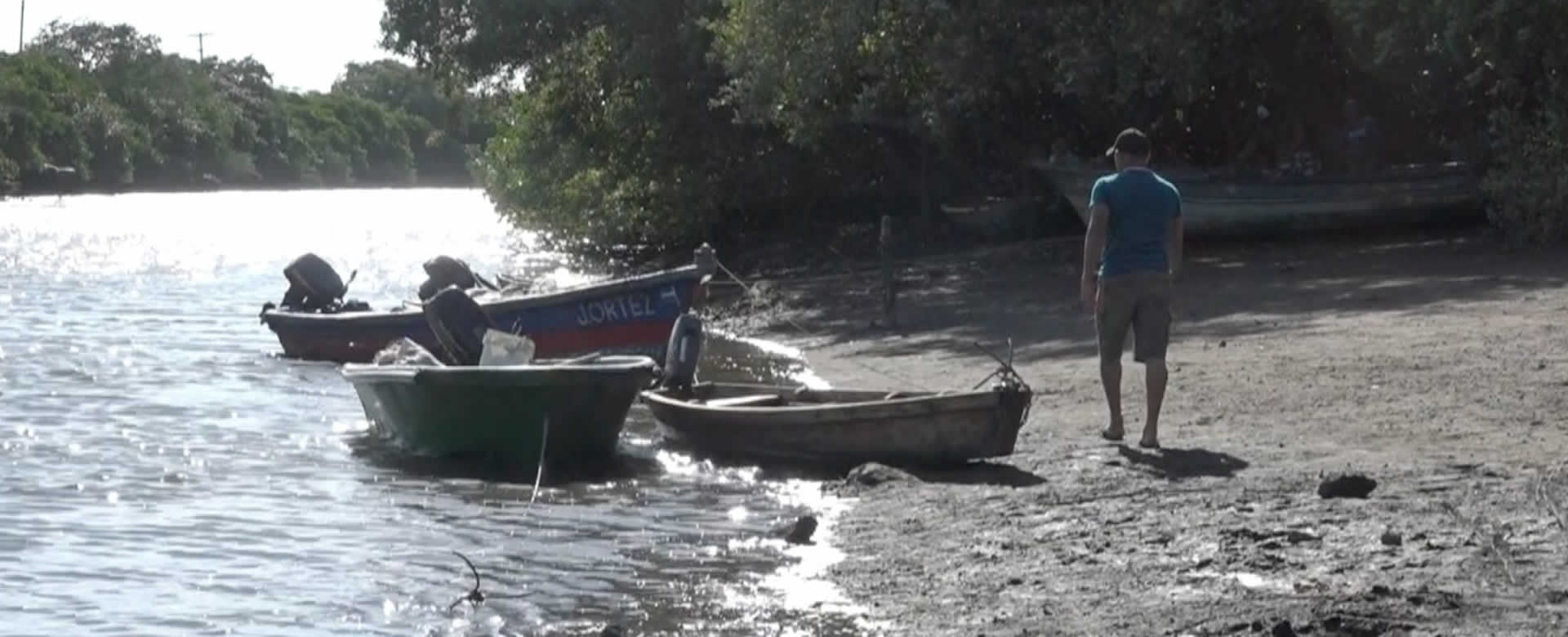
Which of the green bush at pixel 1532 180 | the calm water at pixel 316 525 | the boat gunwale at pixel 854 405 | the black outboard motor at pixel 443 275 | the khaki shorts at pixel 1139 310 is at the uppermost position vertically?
the green bush at pixel 1532 180

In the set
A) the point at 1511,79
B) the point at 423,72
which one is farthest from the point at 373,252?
the point at 1511,79

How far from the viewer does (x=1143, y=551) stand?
9969 mm

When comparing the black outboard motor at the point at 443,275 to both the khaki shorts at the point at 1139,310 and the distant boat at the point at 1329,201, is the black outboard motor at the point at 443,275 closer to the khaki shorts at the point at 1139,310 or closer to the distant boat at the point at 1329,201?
the distant boat at the point at 1329,201

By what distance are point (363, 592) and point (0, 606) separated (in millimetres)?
1625

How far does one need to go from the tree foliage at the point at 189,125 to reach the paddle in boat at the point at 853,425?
89715mm

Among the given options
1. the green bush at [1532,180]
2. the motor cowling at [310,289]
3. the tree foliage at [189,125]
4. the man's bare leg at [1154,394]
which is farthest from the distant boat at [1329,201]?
the tree foliage at [189,125]

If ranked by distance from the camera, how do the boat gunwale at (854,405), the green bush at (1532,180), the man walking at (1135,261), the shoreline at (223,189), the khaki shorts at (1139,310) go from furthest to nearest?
the shoreline at (223,189) → the green bush at (1532,180) → the boat gunwale at (854,405) → the khaki shorts at (1139,310) → the man walking at (1135,261)

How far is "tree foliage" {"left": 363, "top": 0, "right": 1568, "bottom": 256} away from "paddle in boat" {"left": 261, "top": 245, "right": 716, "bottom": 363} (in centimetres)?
545

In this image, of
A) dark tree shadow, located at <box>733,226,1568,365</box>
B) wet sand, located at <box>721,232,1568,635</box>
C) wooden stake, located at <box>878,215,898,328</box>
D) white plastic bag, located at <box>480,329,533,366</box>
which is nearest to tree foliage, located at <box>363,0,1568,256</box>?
dark tree shadow, located at <box>733,226,1568,365</box>

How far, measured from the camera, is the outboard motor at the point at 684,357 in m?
16.0

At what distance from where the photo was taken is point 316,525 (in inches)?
516

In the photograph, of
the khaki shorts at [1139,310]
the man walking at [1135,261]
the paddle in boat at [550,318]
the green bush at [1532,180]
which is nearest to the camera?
the man walking at [1135,261]

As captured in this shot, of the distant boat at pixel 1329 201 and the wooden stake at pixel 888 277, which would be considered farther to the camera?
the distant boat at pixel 1329 201

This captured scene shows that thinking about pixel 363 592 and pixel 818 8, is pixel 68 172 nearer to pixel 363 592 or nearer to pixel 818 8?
pixel 818 8
